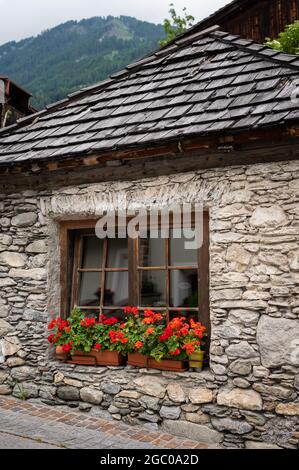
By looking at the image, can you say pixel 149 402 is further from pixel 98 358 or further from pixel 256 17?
pixel 256 17

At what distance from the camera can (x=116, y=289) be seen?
5023 millimetres

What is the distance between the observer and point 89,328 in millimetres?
4785

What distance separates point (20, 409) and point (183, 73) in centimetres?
423

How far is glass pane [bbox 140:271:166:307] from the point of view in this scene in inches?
185

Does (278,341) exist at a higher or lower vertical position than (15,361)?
higher

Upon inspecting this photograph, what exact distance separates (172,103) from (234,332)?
244 centimetres

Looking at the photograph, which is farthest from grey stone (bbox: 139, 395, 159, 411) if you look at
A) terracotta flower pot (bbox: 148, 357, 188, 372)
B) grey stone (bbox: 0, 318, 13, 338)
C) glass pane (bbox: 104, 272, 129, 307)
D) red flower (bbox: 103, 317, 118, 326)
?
grey stone (bbox: 0, 318, 13, 338)

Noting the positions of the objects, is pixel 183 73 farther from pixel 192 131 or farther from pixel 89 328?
pixel 89 328

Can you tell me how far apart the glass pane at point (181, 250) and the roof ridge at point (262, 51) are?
77.2 inches

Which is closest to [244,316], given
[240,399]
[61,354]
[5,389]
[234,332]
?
[234,332]

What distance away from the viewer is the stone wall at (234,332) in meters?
3.79

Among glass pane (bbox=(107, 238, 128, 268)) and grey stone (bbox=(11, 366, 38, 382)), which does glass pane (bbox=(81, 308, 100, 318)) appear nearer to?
glass pane (bbox=(107, 238, 128, 268))

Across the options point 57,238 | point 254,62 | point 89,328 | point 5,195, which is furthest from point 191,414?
point 254,62

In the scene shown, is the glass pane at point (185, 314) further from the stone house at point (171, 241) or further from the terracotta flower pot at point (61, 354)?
the terracotta flower pot at point (61, 354)
